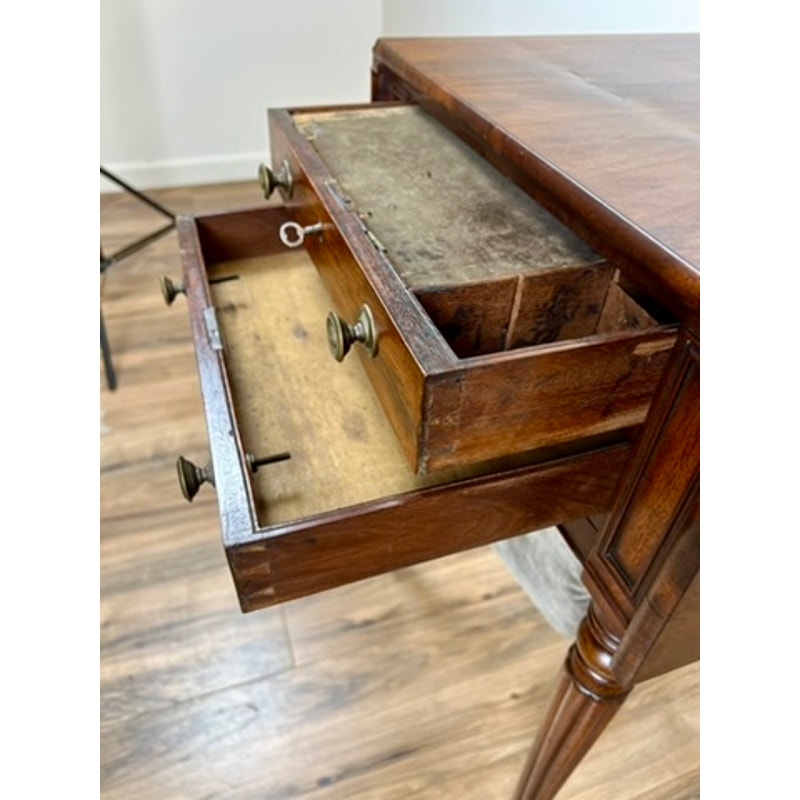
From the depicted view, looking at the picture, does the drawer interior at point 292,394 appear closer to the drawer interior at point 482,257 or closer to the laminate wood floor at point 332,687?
the drawer interior at point 482,257

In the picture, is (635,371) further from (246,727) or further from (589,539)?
(246,727)

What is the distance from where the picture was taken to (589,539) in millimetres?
607

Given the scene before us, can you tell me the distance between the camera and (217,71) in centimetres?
206

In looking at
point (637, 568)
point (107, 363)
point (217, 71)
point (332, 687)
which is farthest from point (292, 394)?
point (217, 71)

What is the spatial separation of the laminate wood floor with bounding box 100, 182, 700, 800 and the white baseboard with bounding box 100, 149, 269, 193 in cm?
141

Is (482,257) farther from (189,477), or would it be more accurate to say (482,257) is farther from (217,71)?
(217,71)

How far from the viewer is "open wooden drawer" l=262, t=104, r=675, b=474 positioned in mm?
392

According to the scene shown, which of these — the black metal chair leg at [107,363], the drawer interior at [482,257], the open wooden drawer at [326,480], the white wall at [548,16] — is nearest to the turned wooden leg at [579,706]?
the open wooden drawer at [326,480]

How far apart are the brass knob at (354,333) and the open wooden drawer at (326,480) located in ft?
0.29

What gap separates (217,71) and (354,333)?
6.45ft

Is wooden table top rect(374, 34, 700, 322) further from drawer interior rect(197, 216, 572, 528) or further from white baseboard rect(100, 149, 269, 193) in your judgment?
white baseboard rect(100, 149, 269, 193)

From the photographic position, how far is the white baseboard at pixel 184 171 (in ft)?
7.15
